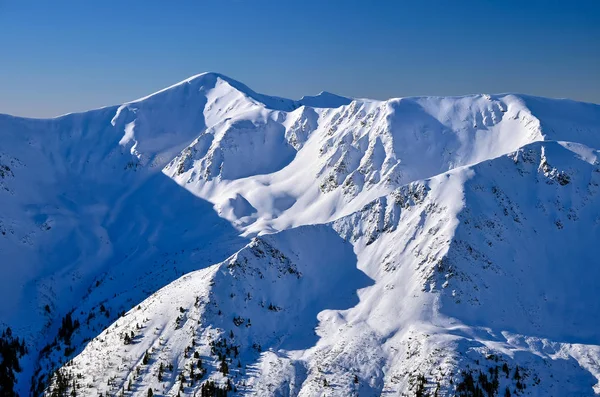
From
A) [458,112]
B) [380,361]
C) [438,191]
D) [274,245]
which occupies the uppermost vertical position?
[458,112]

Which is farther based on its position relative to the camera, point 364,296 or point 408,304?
point 364,296

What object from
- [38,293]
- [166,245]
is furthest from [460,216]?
[38,293]

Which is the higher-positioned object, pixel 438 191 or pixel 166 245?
pixel 438 191

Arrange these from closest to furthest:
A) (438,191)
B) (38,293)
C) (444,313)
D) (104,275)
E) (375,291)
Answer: (444,313)
(375,291)
(438,191)
(38,293)
(104,275)

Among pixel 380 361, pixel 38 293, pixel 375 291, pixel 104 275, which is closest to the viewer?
pixel 380 361

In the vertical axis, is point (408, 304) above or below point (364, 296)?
above

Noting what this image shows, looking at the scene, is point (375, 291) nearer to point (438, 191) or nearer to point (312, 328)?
point (312, 328)

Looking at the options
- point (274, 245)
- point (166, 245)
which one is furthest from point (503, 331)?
point (166, 245)

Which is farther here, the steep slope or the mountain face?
the mountain face

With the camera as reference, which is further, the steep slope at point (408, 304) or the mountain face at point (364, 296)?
the mountain face at point (364, 296)

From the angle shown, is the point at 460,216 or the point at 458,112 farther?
the point at 458,112
